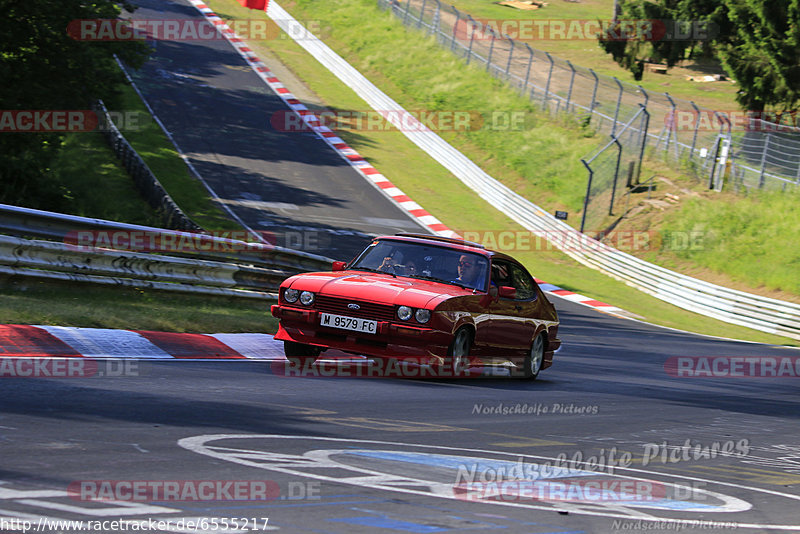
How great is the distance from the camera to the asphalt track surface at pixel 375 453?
4133 millimetres

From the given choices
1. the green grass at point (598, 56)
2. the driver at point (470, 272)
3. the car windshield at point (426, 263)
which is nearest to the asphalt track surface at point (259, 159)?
the car windshield at point (426, 263)

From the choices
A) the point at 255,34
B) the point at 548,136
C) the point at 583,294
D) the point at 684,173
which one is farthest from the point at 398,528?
the point at 255,34

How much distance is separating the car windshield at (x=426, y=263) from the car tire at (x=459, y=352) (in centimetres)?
63

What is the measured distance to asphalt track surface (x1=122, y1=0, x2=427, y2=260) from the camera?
27500mm

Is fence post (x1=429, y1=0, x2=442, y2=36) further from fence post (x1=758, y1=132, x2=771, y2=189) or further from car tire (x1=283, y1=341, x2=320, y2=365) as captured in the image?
car tire (x1=283, y1=341, x2=320, y2=365)

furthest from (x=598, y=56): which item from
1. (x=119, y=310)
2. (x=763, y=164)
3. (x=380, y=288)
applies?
(x=380, y=288)

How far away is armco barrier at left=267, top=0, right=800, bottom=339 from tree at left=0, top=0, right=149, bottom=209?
1530 cm

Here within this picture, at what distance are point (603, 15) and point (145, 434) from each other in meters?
74.1

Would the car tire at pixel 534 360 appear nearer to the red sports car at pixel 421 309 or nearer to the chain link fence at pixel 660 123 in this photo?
the red sports car at pixel 421 309

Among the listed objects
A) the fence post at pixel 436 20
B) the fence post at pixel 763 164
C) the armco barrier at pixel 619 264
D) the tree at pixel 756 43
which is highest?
the fence post at pixel 436 20

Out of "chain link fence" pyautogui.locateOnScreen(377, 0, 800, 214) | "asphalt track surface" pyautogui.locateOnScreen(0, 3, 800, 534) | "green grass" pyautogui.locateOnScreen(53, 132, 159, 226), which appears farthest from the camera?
"chain link fence" pyautogui.locateOnScreen(377, 0, 800, 214)

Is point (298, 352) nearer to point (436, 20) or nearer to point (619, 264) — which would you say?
point (619, 264)

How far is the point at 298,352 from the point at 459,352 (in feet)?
5.45

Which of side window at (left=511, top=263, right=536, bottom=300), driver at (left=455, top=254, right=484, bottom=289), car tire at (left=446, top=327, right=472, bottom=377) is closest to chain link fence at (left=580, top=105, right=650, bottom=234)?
side window at (left=511, top=263, right=536, bottom=300)
